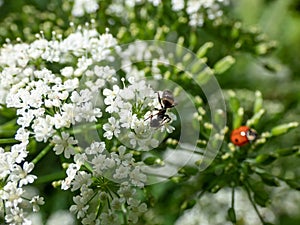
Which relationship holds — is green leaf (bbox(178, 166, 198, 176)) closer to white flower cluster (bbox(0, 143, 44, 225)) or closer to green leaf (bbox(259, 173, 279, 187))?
green leaf (bbox(259, 173, 279, 187))

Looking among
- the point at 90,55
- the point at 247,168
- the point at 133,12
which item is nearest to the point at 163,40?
the point at 133,12

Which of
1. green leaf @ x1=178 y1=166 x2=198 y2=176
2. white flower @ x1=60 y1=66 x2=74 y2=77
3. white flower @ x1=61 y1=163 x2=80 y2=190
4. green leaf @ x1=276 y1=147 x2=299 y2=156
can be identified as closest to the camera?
white flower @ x1=61 y1=163 x2=80 y2=190

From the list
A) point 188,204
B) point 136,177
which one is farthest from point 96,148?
point 188,204

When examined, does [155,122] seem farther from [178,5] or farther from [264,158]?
[178,5]

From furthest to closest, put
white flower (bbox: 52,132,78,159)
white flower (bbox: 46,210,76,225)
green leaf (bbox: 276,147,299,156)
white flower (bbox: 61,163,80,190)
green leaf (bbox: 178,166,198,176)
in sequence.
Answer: white flower (bbox: 46,210,76,225), green leaf (bbox: 276,147,299,156), green leaf (bbox: 178,166,198,176), white flower (bbox: 52,132,78,159), white flower (bbox: 61,163,80,190)

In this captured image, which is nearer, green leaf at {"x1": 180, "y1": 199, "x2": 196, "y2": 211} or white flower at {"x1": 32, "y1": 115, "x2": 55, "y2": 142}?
white flower at {"x1": 32, "y1": 115, "x2": 55, "y2": 142}

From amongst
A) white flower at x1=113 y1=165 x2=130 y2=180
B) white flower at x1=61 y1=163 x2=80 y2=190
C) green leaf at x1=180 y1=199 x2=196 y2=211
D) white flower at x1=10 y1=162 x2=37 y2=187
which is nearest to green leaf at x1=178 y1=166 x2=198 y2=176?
green leaf at x1=180 y1=199 x2=196 y2=211

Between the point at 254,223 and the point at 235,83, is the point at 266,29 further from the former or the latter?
the point at 254,223
